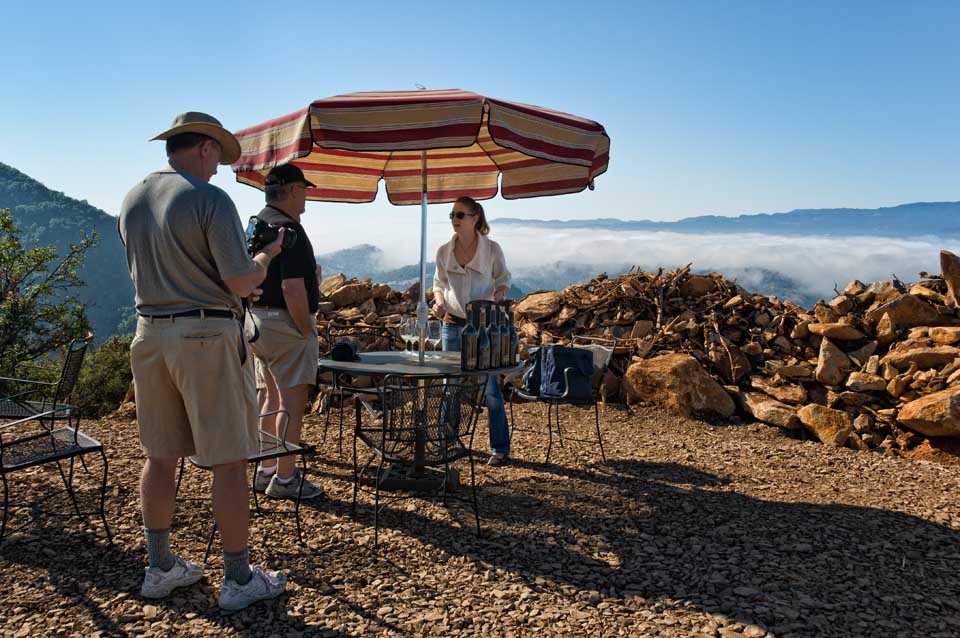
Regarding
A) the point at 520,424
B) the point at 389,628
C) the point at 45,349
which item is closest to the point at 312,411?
the point at 520,424

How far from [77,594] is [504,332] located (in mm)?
2645

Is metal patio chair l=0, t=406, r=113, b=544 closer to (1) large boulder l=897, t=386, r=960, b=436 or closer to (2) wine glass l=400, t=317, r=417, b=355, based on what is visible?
(2) wine glass l=400, t=317, r=417, b=355

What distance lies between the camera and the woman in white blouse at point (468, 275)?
4.96m

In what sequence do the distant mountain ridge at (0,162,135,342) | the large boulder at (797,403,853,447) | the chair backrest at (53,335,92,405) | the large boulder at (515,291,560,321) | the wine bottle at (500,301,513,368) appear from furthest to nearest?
1. the distant mountain ridge at (0,162,135,342)
2. the large boulder at (515,291,560,321)
3. the large boulder at (797,403,853,447)
4. the wine bottle at (500,301,513,368)
5. the chair backrest at (53,335,92,405)

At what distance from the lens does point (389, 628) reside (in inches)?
112

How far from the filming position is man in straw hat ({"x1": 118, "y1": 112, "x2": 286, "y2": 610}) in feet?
8.65

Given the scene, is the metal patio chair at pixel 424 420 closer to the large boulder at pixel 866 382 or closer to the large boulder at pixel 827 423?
the large boulder at pixel 827 423

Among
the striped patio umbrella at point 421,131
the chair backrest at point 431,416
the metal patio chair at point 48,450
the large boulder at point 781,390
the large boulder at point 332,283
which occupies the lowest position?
the large boulder at point 781,390

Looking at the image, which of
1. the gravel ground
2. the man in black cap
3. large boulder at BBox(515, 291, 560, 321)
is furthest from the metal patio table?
large boulder at BBox(515, 291, 560, 321)

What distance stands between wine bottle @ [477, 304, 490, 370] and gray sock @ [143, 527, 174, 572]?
6.41 ft

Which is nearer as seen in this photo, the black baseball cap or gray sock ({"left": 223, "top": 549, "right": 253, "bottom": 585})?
gray sock ({"left": 223, "top": 549, "right": 253, "bottom": 585})

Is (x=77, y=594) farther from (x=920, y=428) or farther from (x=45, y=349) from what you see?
(x=45, y=349)

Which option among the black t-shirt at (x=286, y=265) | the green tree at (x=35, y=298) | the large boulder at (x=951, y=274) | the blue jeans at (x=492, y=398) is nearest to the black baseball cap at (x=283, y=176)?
the black t-shirt at (x=286, y=265)

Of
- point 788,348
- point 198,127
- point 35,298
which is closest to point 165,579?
point 198,127
